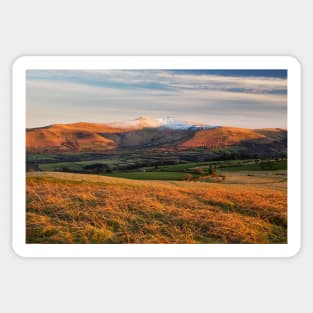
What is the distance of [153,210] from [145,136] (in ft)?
2.52

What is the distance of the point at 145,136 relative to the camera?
5039mm

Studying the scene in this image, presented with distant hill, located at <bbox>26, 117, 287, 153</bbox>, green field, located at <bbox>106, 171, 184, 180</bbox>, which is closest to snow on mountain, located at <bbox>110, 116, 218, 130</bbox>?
distant hill, located at <bbox>26, 117, 287, 153</bbox>

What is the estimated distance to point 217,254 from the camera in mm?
4883

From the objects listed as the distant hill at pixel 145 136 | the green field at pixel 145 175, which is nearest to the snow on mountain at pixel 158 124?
the distant hill at pixel 145 136

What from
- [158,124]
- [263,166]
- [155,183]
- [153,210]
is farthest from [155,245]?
[263,166]

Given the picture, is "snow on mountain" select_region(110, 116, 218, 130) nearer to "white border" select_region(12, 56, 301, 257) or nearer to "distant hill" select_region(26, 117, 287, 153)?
"distant hill" select_region(26, 117, 287, 153)

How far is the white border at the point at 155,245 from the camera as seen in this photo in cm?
488

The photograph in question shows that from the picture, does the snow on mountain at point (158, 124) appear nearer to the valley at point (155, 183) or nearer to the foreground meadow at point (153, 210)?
the valley at point (155, 183)

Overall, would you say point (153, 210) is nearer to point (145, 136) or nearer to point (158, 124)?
point (145, 136)

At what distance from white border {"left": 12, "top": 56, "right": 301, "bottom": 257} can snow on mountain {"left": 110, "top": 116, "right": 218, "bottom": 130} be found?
1.73 feet

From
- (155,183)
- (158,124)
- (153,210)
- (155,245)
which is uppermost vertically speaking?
(158,124)

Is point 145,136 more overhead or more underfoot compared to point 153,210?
more overhead
